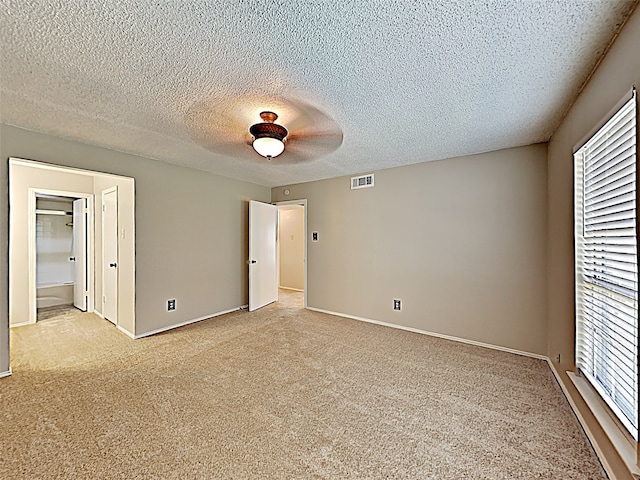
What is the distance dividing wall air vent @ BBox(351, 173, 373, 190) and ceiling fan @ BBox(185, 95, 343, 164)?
119cm

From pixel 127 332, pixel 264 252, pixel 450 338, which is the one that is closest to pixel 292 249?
pixel 264 252

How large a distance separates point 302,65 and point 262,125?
2.40 ft

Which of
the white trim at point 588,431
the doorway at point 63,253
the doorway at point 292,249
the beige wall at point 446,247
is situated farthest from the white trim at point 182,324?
the white trim at point 588,431

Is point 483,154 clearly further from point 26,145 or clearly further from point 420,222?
point 26,145

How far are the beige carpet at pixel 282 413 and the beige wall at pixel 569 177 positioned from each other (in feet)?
1.07

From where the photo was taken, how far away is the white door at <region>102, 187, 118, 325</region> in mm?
3969

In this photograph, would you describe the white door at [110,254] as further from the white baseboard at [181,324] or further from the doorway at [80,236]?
the white baseboard at [181,324]

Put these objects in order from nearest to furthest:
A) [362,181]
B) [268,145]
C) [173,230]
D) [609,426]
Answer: [609,426] → [268,145] → [173,230] → [362,181]

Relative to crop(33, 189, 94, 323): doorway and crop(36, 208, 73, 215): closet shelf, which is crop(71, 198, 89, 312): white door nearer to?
crop(33, 189, 94, 323): doorway

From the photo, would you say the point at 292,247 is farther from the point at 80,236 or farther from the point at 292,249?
the point at 80,236

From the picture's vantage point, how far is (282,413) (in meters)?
2.01

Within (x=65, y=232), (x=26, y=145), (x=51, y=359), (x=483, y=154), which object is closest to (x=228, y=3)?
(x=26, y=145)

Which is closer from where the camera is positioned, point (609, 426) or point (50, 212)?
point (609, 426)

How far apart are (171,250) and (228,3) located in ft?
10.9
